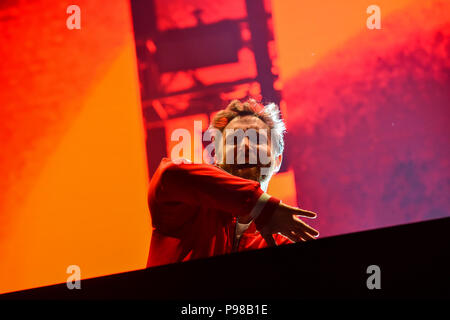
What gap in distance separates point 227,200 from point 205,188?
0.06 meters

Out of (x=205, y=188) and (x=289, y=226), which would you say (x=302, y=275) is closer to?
(x=289, y=226)

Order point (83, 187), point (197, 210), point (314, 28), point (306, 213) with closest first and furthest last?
point (306, 213) < point (197, 210) < point (83, 187) < point (314, 28)

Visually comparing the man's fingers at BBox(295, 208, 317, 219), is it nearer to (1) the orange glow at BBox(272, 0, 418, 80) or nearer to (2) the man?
(2) the man

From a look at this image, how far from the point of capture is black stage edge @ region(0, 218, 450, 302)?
89 centimetres

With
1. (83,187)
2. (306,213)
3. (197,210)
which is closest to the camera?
(306,213)

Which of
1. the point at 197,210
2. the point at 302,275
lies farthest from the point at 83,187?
the point at 302,275

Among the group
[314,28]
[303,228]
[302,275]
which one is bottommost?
[302,275]

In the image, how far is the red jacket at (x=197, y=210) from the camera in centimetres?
85

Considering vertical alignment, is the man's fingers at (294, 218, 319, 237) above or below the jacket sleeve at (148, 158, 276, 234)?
below

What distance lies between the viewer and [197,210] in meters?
1.08

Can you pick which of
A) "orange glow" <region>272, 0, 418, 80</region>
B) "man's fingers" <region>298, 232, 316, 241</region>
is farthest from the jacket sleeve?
"orange glow" <region>272, 0, 418, 80</region>

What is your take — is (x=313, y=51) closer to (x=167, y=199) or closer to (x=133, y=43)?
(x=133, y=43)

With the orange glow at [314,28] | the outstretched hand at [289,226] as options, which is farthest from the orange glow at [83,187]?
the outstretched hand at [289,226]
